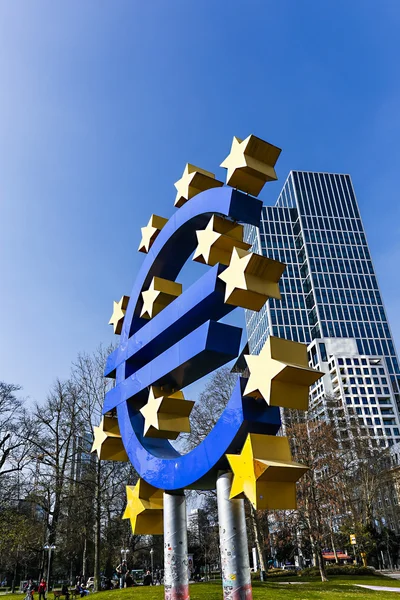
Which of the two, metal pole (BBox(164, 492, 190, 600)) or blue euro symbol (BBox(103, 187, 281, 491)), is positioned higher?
blue euro symbol (BBox(103, 187, 281, 491))

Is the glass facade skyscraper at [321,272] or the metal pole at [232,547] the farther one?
the glass facade skyscraper at [321,272]

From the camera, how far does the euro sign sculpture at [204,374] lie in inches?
234

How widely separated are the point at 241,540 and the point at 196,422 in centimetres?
1805

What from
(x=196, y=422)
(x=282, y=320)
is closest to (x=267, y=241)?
(x=282, y=320)

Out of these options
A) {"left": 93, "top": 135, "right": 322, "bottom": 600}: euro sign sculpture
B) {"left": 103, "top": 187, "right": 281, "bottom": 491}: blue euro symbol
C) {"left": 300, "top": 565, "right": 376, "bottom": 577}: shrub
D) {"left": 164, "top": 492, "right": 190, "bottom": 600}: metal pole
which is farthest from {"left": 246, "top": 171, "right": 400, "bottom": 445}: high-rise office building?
{"left": 164, "top": 492, "right": 190, "bottom": 600}: metal pole

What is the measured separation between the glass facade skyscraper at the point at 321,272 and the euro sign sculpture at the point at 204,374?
90.1 m

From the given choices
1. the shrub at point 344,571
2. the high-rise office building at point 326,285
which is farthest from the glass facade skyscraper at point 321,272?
the shrub at point 344,571

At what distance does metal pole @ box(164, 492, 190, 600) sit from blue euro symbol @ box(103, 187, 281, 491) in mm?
423

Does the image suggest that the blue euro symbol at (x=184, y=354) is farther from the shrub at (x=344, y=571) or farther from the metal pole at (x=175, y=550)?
the shrub at (x=344, y=571)

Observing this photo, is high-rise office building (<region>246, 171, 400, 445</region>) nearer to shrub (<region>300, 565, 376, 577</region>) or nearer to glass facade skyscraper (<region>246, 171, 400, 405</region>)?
glass facade skyscraper (<region>246, 171, 400, 405</region>)

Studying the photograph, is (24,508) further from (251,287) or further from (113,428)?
(251,287)

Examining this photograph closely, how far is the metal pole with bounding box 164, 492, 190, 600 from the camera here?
7309 mm

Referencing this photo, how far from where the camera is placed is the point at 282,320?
103m

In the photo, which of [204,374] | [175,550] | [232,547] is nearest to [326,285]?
[204,374]
